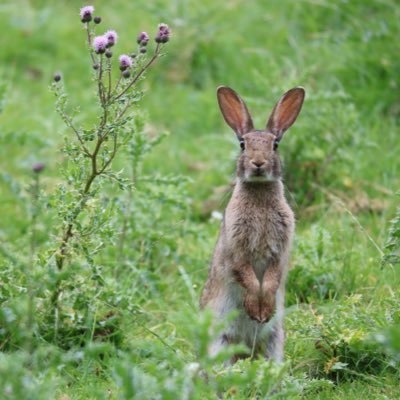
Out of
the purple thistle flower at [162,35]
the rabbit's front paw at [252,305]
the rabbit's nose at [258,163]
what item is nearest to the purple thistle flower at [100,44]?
the purple thistle flower at [162,35]

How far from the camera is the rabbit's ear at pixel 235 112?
194 inches

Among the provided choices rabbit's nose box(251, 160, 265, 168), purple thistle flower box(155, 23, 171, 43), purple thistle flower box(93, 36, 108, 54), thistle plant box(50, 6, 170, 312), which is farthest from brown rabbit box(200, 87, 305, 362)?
purple thistle flower box(93, 36, 108, 54)

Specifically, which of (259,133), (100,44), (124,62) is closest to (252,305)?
(259,133)

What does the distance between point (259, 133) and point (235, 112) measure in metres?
0.27

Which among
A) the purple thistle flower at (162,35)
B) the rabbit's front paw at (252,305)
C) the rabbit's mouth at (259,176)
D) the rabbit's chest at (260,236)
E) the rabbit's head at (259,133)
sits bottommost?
the rabbit's front paw at (252,305)

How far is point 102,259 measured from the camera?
5.59 meters

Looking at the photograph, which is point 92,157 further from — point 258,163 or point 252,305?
point 252,305

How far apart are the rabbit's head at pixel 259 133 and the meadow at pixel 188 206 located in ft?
1.79

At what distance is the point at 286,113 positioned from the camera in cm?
495

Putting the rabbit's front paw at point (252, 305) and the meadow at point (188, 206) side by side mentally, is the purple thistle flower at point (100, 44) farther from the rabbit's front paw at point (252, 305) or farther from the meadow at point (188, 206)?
the rabbit's front paw at point (252, 305)

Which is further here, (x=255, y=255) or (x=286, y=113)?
(x=286, y=113)

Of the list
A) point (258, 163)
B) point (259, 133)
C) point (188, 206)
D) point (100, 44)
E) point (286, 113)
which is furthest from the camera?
point (188, 206)

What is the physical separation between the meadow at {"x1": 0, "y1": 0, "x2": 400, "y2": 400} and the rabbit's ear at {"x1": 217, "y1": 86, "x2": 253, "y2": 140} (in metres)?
0.51

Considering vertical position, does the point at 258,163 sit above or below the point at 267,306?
above
